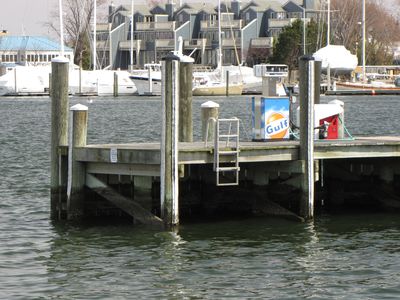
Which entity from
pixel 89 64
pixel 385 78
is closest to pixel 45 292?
pixel 385 78

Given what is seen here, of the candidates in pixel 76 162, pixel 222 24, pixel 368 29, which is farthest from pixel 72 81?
pixel 76 162

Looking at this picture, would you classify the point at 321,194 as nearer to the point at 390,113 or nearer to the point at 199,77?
the point at 390,113

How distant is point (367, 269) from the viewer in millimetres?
20469

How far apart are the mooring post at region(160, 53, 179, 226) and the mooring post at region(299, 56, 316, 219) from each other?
9.00 feet

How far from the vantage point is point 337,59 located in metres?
123

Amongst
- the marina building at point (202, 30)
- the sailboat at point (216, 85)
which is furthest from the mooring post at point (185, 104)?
the marina building at point (202, 30)

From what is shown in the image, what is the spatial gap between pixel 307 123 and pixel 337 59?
100543 millimetres

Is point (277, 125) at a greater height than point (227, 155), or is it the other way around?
point (277, 125)

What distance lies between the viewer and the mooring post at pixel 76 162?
23.6m

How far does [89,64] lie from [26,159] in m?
113

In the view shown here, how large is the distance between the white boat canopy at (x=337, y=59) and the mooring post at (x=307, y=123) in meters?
94.9

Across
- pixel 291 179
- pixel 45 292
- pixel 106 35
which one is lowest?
pixel 45 292

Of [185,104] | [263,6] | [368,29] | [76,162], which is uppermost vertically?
[263,6]

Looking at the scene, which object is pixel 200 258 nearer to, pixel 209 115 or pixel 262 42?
pixel 209 115
